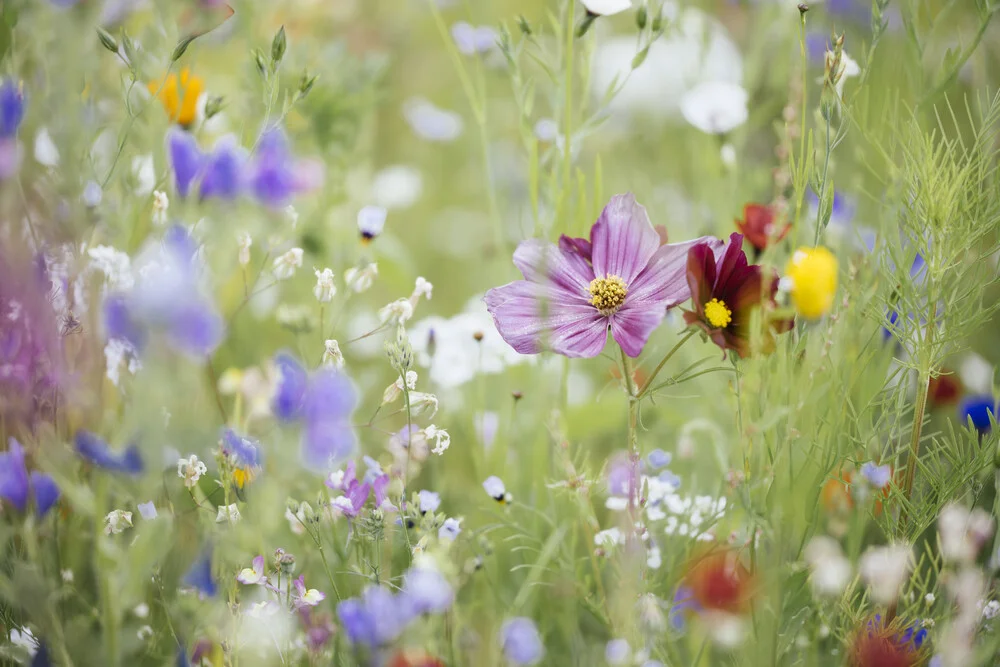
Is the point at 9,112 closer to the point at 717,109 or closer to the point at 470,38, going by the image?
the point at 470,38

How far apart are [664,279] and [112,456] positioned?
1.32ft

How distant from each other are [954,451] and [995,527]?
0.48 feet

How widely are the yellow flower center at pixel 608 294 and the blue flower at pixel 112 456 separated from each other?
0.35m

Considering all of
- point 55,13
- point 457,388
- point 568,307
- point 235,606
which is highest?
point 55,13

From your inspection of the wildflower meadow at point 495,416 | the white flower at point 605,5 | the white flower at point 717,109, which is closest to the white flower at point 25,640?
the wildflower meadow at point 495,416

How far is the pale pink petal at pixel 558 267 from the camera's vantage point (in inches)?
23.8

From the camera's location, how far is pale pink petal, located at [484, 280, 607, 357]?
23.1 inches

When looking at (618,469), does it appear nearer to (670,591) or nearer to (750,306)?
(670,591)

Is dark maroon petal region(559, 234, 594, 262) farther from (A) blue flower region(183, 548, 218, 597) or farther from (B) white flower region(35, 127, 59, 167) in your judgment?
(B) white flower region(35, 127, 59, 167)

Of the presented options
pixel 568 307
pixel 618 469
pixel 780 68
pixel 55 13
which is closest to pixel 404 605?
pixel 568 307

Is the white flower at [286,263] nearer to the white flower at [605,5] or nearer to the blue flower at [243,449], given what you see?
the blue flower at [243,449]

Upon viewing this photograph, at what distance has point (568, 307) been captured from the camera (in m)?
0.64

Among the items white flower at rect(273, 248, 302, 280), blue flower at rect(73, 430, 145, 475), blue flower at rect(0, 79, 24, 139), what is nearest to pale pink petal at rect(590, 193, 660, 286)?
white flower at rect(273, 248, 302, 280)

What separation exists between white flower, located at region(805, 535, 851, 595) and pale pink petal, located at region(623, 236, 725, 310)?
206 millimetres
